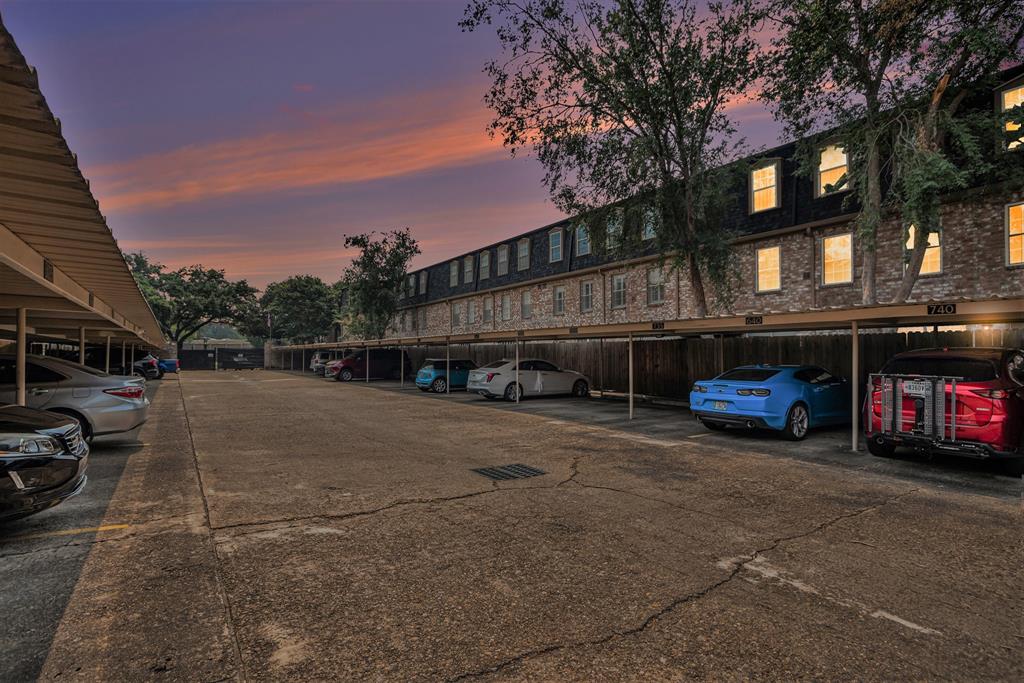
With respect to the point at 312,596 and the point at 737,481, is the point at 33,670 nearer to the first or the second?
the point at 312,596

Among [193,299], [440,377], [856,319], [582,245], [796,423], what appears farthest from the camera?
[193,299]

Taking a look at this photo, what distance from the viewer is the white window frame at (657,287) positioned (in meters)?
22.4

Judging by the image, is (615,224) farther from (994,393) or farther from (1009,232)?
(994,393)

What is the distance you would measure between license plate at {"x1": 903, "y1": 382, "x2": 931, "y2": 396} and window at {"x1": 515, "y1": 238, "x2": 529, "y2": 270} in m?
24.2

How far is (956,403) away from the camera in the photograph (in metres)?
7.21

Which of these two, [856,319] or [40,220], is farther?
[856,319]

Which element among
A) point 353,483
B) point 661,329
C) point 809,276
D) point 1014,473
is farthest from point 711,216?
point 353,483

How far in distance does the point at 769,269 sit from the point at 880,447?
465 inches

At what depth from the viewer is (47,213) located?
208 inches

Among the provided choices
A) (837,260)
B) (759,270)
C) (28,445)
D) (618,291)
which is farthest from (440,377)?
(28,445)

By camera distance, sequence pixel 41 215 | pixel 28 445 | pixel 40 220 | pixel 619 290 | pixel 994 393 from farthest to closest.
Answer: pixel 619 290
pixel 994 393
pixel 40 220
pixel 41 215
pixel 28 445

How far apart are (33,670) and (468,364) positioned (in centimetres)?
2117

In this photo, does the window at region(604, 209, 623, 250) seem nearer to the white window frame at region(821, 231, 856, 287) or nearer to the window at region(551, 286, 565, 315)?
the white window frame at region(821, 231, 856, 287)

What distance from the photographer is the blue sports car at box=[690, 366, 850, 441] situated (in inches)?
392
